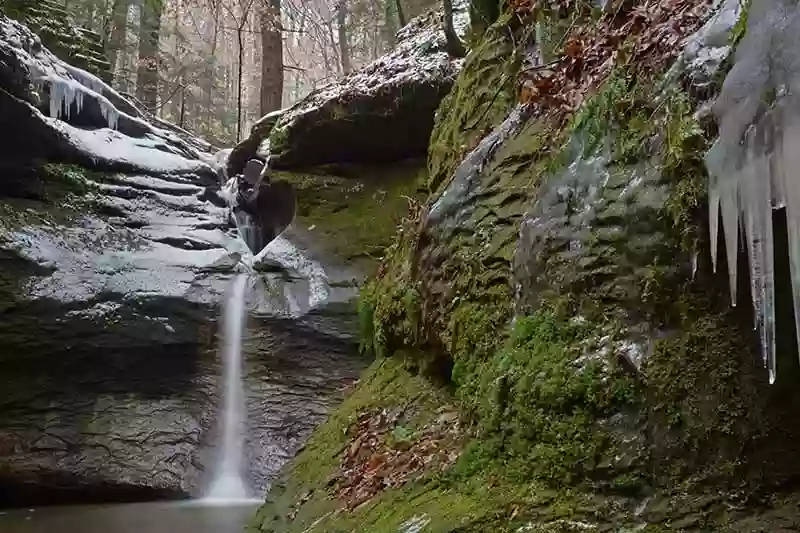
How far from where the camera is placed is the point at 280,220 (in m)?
11.2

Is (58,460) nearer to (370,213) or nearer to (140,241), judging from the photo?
(140,241)

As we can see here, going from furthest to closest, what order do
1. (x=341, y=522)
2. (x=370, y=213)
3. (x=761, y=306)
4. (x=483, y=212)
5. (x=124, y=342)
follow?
(x=370, y=213)
(x=124, y=342)
(x=483, y=212)
(x=341, y=522)
(x=761, y=306)

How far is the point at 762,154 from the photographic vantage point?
2.13 meters

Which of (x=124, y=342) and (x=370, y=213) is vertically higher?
(x=370, y=213)

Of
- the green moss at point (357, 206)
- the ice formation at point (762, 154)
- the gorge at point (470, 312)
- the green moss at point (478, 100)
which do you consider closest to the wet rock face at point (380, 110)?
the gorge at point (470, 312)

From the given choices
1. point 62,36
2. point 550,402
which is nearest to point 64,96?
point 62,36

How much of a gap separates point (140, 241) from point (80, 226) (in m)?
0.82

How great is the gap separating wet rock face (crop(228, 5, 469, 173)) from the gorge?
5 centimetres

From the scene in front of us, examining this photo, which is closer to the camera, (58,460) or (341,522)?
(341,522)

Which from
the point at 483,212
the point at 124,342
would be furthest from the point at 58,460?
the point at 483,212

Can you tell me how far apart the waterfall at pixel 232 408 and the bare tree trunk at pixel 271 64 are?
661 centimetres

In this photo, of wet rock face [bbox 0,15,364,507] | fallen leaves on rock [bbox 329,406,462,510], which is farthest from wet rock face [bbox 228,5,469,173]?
fallen leaves on rock [bbox 329,406,462,510]

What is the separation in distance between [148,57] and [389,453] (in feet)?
52.9

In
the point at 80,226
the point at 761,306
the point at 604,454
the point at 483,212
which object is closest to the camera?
the point at 761,306
